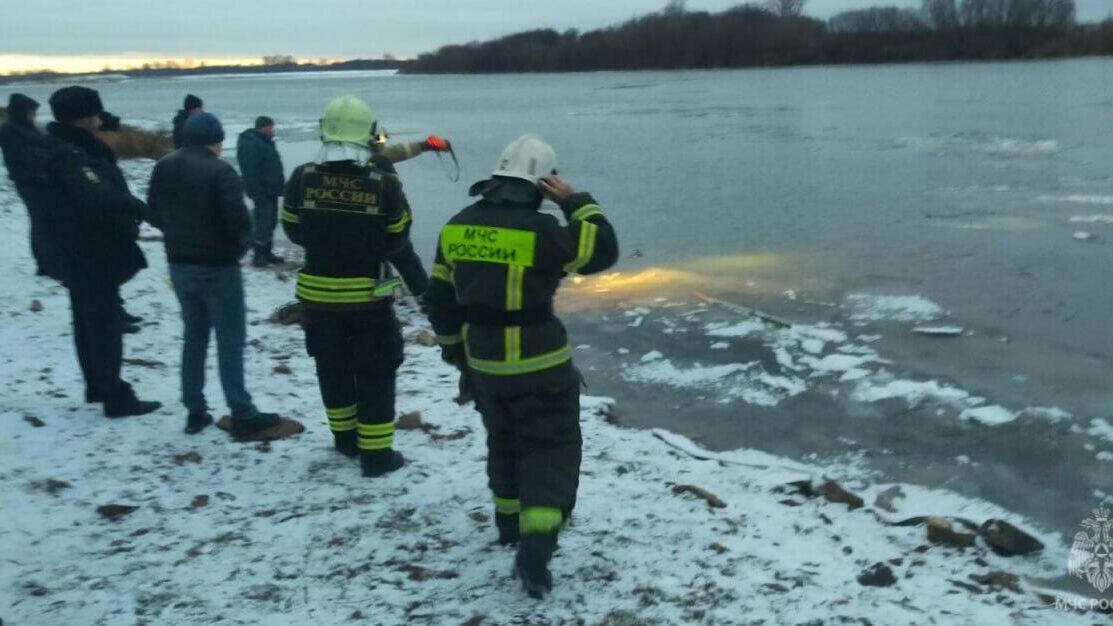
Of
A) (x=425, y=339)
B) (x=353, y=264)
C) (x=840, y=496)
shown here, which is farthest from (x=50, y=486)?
(x=840, y=496)

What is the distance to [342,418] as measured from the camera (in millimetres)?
5418

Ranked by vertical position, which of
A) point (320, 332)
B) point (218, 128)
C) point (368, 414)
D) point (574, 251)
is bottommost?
point (368, 414)

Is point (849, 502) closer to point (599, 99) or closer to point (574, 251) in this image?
point (574, 251)

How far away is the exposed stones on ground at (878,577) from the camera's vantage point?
439cm

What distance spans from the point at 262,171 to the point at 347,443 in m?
6.05

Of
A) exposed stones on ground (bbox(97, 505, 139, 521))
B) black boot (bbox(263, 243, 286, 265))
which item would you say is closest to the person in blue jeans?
exposed stones on ground (bbox(97, 505, 139, 521))

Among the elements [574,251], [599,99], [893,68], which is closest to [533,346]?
[574,251]

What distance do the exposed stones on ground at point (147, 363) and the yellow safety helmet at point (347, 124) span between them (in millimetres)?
3066

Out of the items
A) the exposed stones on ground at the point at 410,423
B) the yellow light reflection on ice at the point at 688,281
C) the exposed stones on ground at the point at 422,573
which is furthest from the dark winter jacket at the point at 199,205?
the yellow light reflection on ice at the point at 688,281

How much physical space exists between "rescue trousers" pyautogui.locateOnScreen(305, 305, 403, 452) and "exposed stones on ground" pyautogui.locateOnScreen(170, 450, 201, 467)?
774mm

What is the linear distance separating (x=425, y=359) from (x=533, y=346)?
13.2ft

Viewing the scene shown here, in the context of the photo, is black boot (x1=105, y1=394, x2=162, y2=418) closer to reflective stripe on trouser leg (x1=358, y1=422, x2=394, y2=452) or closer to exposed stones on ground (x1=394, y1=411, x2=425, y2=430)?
exposed stones on ground (x1=394, y1=411, x2=425, y2=430)

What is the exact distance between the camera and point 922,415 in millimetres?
6969

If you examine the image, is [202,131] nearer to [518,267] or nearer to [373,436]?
[373,436]
